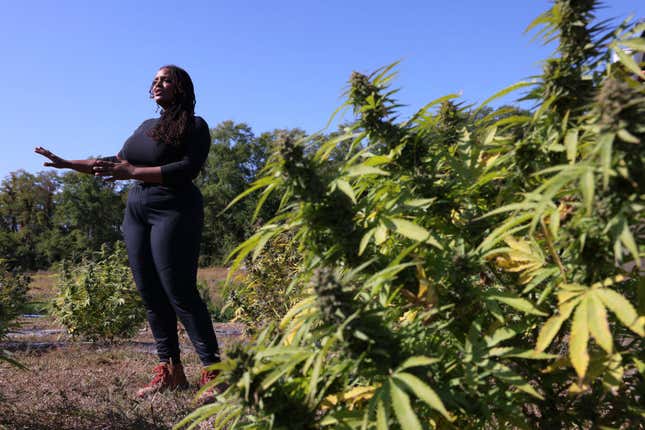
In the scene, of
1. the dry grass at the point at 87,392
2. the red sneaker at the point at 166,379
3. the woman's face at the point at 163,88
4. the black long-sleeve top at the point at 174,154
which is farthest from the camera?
the red sneaker at the point at 166,379

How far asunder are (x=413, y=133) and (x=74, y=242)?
51020 millimetres

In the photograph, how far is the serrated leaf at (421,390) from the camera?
0.87 m

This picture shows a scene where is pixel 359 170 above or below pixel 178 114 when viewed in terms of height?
below

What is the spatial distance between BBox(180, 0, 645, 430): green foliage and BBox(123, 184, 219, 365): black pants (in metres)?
1.79

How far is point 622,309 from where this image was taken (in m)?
0.93

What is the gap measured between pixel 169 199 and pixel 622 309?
8.32ft

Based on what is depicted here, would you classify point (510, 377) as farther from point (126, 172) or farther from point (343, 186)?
point (126, 172)

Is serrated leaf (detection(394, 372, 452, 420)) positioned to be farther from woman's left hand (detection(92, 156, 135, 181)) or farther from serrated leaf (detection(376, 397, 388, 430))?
woman's left hand (detection(92, 156, 135, 181))

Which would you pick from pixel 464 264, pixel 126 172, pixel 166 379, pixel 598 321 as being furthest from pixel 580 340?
pixel 166 379

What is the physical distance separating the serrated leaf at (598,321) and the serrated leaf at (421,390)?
1.08 feet

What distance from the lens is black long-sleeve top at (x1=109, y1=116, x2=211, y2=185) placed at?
2855 millimetres

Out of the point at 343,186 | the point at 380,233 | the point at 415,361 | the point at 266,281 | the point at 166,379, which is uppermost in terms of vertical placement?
the point at 343,186

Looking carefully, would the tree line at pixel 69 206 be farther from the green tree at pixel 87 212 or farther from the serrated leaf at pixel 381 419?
the serrated leaf at pixel 381 419

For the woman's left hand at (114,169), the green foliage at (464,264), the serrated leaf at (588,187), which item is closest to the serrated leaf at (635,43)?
the green foliage at (464,264)
